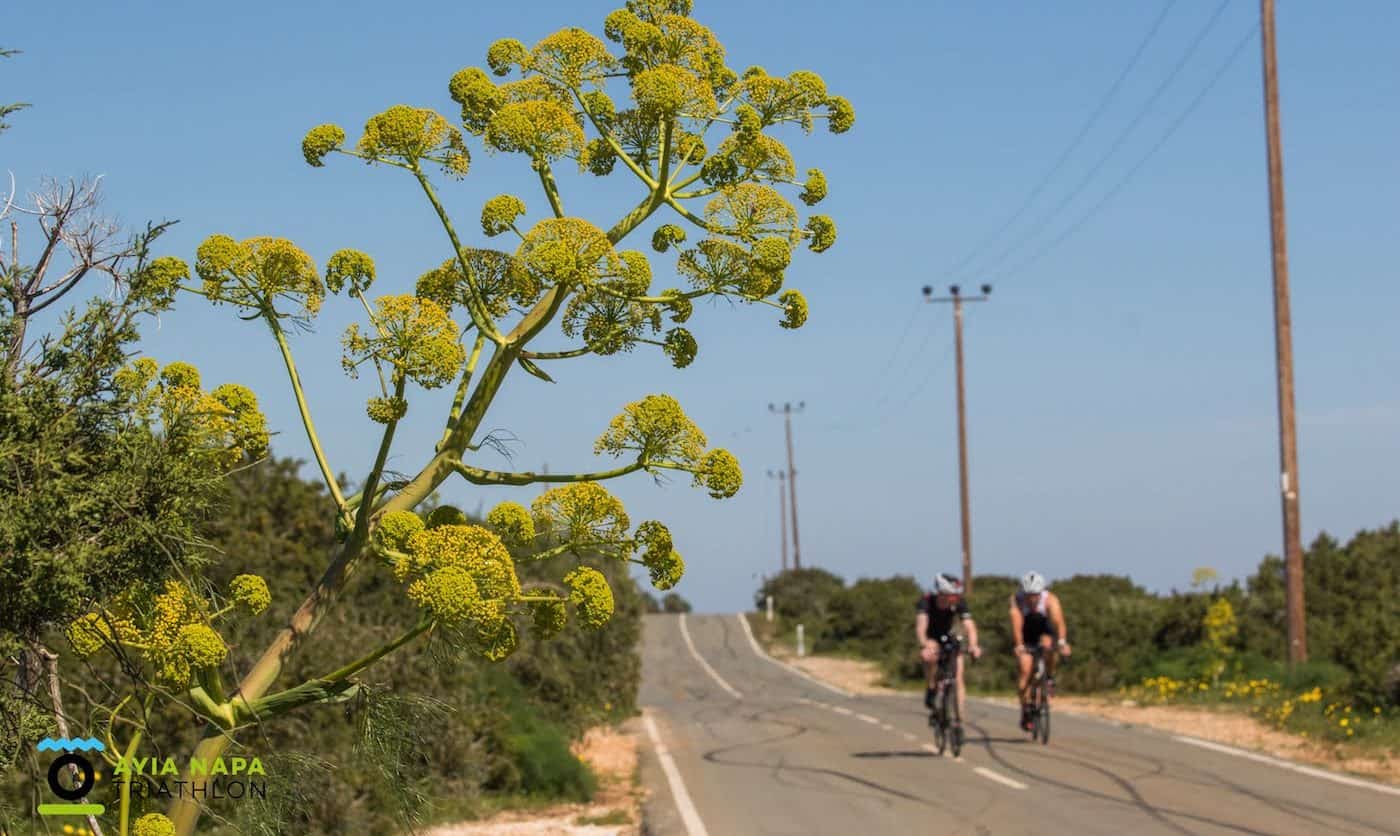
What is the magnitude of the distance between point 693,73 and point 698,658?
63.8 m

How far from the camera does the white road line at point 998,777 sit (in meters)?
14.9

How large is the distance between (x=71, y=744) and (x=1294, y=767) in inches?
563

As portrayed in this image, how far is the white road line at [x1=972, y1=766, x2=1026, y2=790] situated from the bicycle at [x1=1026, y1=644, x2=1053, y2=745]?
6.95ft

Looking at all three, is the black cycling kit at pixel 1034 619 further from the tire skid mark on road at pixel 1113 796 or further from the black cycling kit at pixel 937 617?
the tire skid mark on road at pixel 1113 796

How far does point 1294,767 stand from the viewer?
16047mm

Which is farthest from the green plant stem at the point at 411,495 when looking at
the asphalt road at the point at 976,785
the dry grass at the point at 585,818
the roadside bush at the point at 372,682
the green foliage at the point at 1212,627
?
the green foliage at the point at 1212,627

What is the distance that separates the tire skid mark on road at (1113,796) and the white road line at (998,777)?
0.23m

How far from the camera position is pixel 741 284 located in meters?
4.22

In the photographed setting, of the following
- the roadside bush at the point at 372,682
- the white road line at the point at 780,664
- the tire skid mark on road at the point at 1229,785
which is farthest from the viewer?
the white road line at the point at 780,664

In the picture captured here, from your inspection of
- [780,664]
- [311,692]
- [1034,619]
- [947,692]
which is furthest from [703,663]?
[311,692]

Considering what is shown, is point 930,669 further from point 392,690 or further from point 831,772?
point 392,690

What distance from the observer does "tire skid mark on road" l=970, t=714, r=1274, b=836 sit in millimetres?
12094

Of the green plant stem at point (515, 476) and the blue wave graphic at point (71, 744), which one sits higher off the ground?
the green plant stem at point (515, 476)

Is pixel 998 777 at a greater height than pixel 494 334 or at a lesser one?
lesser
